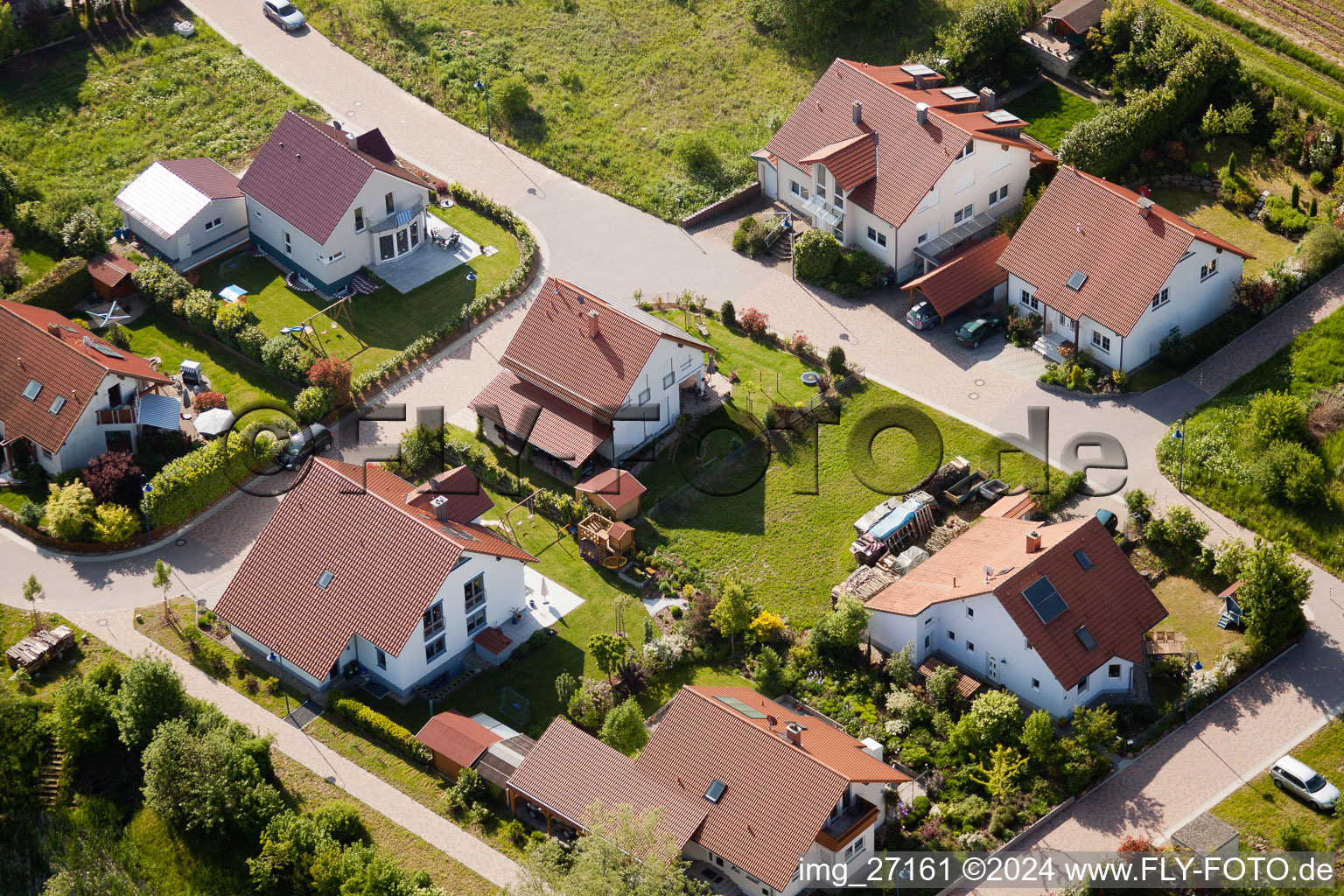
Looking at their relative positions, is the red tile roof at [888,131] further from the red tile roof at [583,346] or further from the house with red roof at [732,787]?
the house with red roof at [732,787]

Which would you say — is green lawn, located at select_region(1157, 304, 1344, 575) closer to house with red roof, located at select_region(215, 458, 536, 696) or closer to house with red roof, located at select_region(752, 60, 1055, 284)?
house with red roof, located at select_region(752, 60, 1055, 284)

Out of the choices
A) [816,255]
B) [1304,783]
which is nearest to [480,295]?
[816,255]

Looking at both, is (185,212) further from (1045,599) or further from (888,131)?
(1045,599)

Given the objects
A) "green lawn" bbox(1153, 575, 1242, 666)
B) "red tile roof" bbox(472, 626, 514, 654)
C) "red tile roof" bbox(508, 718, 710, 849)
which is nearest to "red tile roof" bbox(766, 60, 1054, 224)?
"green lawn" bbox(1153, 575, 1242, 666)

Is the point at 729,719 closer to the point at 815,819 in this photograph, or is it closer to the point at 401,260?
the point at 815,819

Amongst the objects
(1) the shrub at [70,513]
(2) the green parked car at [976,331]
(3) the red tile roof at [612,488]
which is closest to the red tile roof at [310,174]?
(1) the shrub at [70,513]
